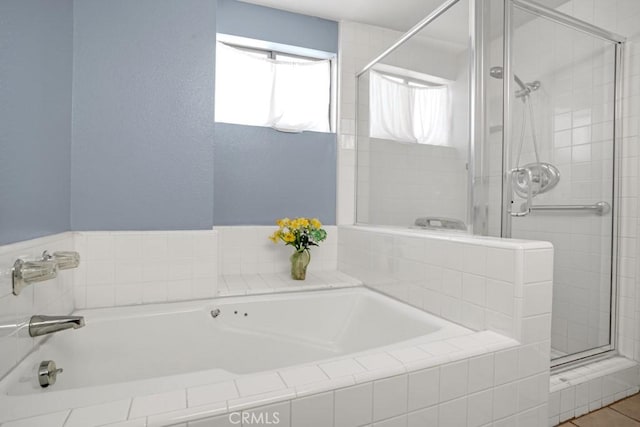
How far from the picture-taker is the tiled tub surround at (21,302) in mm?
926

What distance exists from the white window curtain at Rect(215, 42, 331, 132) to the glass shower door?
1.45 metres

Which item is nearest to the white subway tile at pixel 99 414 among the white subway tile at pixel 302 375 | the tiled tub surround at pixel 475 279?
the white subway tile at pixel 302 375

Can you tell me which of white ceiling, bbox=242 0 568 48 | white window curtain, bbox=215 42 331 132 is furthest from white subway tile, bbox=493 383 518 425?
white ceiling, bbox=242 0 568 48

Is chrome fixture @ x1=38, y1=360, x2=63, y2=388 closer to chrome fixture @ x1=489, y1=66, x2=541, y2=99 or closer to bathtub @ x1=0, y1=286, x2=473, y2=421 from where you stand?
bathtub @ x1=0, y1=286, x2=473, y2=421

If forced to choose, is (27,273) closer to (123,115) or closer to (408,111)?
(123,115)

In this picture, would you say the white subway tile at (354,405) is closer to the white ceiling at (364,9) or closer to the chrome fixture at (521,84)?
the chrome fixture at (521,84)

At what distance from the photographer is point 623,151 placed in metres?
1.89

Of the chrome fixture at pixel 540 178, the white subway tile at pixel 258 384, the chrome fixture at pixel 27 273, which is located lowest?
the white subway tile at pixel 258 384

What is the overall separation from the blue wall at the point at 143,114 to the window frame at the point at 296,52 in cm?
70

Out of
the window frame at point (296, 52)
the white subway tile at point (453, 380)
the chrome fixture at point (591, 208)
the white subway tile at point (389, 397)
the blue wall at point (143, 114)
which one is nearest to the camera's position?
the white subway tile at point (389, 397)

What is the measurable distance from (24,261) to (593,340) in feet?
8.55

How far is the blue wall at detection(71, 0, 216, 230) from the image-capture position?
62.2 inches

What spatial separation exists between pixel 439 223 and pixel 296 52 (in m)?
1.79

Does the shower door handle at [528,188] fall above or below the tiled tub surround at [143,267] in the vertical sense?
above
